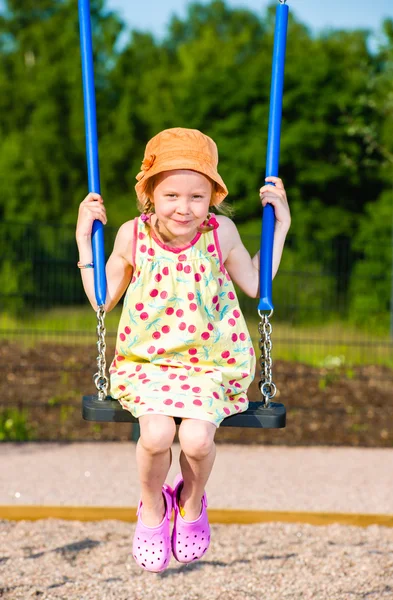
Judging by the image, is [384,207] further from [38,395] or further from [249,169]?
[38,395]

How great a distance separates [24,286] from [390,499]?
475 centimetres

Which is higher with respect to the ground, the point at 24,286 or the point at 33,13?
the point at 33,13

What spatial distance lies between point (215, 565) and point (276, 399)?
14.1 ft

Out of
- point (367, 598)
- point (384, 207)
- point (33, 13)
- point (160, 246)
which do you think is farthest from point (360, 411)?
point (33, 13)

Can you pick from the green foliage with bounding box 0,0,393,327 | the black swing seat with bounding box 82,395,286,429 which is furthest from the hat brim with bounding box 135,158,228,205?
the green foliage with bounding box 0,0,393,327

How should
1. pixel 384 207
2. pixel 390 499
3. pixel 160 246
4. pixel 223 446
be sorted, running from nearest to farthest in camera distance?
pixel 160 246 → pixel 390 499 → pixel 223 446 → pixel 384 207

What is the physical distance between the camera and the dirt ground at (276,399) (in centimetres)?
846

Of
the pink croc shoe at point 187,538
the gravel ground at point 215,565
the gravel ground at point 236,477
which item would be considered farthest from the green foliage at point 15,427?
the pink croc shoe at point 187,538

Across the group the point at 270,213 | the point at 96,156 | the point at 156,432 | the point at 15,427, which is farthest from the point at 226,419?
the point at 15,427

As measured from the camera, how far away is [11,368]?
30.8ft

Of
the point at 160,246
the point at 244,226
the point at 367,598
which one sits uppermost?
the point at 244,226

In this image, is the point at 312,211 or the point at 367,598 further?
the point at 312,211

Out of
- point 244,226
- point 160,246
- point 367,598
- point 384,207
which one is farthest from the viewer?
point 244,226

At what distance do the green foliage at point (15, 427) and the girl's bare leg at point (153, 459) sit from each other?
17.4 feet
